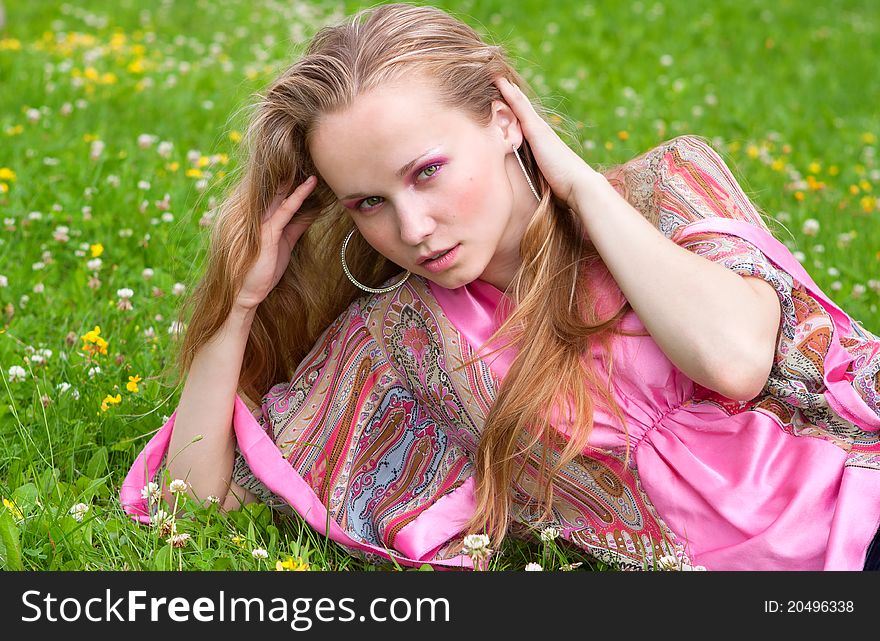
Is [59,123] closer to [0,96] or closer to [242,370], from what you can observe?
[0,96]

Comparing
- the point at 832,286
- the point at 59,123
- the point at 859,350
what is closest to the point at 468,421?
the point at 859,350

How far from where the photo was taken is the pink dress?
293 centimetres

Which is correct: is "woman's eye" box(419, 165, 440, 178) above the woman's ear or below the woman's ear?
below

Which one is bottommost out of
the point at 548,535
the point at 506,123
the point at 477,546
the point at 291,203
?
the point at 548,535

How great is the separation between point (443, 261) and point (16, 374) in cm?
169

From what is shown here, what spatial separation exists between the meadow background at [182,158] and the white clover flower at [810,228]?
16 millimetres

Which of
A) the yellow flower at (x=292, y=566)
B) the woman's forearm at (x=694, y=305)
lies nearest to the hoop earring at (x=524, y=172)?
the woman's forearm at (x=694, y=305)

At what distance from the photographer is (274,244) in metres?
3.27

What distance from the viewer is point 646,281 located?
2.81m

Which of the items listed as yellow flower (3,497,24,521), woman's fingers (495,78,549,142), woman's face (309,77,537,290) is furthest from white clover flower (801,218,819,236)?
yellow flower (3,497,24,521)

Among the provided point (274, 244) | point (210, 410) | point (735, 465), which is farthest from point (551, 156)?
point (210, 410)

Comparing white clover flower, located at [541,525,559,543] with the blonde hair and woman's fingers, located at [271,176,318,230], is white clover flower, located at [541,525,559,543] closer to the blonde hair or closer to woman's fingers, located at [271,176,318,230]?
the blonde hair

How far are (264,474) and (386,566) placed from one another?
1.49ft

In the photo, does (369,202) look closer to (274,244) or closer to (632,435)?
(274,244)
